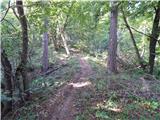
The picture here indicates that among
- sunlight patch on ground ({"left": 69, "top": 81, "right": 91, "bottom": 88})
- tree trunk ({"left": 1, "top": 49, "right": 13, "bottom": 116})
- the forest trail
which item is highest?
tree trunk ({"left": 1, "top": 49, "right": 13, "bottom": 116})

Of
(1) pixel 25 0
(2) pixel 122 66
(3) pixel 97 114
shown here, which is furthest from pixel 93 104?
(2) pixel 122 66

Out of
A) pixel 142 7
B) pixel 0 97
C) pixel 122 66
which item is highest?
pixel 142 7

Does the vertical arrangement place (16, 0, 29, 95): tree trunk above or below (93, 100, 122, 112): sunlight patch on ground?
above

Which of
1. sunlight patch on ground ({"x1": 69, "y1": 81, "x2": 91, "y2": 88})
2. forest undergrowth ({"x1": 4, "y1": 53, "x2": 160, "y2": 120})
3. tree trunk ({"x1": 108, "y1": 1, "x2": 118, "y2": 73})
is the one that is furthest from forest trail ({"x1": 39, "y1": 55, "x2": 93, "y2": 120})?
tree trunk ({"x1": 108, "y1": 1, "x2": 118, "y2": 73})

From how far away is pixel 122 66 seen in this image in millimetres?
16469

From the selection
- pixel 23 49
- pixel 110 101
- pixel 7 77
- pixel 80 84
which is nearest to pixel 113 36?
pixel 80 84

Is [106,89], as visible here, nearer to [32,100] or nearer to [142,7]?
[32,100]

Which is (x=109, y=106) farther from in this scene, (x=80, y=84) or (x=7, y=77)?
(x=7, y=77)

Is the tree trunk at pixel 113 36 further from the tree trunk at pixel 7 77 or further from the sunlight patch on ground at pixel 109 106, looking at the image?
the tree trunk at pixel 7 77

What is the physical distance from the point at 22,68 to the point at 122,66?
9.14 metres

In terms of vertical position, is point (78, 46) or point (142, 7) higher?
point (142, 7)

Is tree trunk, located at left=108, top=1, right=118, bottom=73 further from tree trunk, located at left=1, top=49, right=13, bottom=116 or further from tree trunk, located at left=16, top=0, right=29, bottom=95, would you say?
tree trunk, located at left=1, top=49, right=13, bottom=116

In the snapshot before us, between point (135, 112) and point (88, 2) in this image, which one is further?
point (88, 2)

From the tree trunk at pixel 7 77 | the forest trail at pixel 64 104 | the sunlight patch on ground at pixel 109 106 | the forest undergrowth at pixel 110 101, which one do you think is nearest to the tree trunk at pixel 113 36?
the forest undergrowth at pixel 110 101
